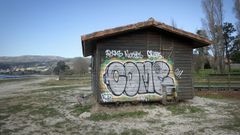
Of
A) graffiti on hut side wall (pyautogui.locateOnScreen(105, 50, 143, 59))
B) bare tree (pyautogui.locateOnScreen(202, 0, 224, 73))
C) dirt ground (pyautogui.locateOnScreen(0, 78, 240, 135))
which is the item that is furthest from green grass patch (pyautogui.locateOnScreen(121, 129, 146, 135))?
bare tree (pyautogui.locateOnScreen(202, 0, 224, 73))

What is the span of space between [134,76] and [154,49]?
1.70 metres

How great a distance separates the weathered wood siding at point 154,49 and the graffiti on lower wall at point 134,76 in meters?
0.05

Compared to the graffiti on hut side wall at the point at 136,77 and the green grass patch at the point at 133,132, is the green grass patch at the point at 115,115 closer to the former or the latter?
the graffiti on hut side wall at the point at 136,77

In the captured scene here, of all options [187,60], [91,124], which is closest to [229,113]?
[187,60]

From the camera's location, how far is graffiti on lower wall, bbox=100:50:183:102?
33.7 ft

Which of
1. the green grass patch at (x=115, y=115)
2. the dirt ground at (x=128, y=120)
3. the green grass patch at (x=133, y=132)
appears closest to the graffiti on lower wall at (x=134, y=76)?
the dirt ground at (x=128, y=120)

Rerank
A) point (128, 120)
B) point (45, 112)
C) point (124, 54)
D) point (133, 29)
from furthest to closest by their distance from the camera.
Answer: point (124, 54)
point (133, 29)
point (45, 112)
point (128, 120)

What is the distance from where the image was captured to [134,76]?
10.6m

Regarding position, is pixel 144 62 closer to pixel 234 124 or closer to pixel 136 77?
pixel 136 77

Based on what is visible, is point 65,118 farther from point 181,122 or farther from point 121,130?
point 181,122

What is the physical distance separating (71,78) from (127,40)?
29880 millimetres

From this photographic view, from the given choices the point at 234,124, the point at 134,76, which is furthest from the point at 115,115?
the point at 234,124

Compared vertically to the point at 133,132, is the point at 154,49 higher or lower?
higher

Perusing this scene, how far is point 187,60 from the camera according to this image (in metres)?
11.5
